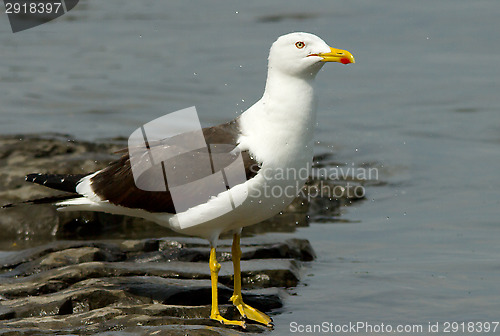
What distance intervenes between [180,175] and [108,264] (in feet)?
3.90

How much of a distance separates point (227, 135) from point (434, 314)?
6.90 ft

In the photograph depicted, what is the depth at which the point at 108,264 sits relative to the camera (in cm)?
721

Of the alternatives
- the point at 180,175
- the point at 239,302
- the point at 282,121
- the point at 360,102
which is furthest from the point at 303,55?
the point at 360,102

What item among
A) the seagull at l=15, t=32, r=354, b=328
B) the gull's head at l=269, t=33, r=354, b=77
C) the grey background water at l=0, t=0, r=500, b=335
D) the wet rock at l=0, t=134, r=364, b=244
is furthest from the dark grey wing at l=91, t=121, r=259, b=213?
the wet rock at l=0, t=134, r=364, b=244

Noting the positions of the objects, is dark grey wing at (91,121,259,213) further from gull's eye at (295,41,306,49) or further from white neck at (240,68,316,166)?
gull's eye at (295,41,306,49)

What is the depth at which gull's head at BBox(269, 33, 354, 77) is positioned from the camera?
632 centimetres

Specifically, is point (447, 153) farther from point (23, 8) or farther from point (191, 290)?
point (23, 8)

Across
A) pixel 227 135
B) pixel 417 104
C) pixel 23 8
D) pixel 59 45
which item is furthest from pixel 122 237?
pixel 23 8

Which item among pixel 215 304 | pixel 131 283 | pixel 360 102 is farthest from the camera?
pixel 360 102

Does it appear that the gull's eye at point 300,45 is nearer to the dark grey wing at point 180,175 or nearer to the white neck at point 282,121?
the white neck at point 282,121

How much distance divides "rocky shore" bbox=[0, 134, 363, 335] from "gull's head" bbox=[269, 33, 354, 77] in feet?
6.15

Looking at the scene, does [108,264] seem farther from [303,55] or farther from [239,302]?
[303,55]

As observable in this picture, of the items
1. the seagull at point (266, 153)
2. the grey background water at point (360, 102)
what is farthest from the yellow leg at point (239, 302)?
the grey background water at point (360, 102)

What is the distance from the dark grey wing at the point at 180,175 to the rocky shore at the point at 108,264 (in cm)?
69
